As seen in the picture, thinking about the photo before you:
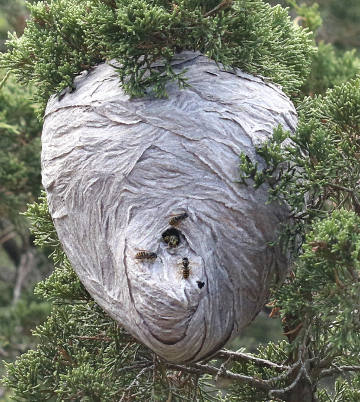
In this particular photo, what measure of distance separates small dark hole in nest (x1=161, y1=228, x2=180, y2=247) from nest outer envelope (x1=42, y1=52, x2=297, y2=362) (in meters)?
0.01

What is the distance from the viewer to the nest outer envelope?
5.28 feet

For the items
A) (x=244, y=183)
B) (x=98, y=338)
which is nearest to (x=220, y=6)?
(x=244, y=183)

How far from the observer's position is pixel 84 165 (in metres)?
1.79

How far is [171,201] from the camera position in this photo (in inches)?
66.6

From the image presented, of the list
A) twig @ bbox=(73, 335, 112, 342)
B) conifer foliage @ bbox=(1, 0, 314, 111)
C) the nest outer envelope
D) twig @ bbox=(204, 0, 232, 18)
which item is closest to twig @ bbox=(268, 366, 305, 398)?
the nest outer envelope

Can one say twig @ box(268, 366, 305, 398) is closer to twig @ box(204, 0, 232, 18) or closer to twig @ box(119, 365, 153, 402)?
twig @ box(119, 365, 153, 402)

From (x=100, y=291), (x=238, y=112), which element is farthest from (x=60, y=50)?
(x=100, y=291)

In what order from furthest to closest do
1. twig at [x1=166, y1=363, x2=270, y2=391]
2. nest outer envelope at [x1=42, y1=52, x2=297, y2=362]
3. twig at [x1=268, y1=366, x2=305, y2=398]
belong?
twig at [x1=166, y1=363, x2=270, y2=391], twig at [x1=268, y1=366, x2=305, y2=398], nest outer envelope at [x1=42, y1=52, x2=297, y2=362]

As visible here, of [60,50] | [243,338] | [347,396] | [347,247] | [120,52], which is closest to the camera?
[347,247]

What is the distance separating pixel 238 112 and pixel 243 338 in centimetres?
359

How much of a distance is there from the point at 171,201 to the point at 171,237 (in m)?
0.09

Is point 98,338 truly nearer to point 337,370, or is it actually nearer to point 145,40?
point 337,370

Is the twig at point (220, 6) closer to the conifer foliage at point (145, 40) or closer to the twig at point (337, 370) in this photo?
the conifer foliage at point (145, 40)

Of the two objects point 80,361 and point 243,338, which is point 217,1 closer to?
point 80,361
